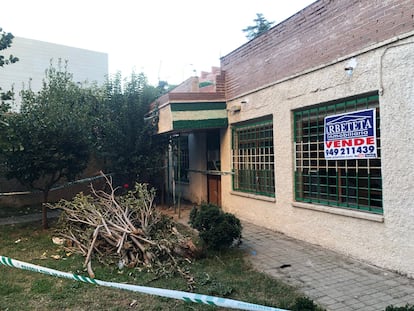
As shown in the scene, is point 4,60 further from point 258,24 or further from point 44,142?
point 258,24

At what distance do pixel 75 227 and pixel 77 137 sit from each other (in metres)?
3.26

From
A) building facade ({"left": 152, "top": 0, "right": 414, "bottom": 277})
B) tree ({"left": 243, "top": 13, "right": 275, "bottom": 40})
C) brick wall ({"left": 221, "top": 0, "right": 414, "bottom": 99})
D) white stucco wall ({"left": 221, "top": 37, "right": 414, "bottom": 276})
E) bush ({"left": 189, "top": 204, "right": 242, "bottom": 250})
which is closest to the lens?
white stucco wall ({"left": 221, "top": 37, "right": 414, "bottom": 276})

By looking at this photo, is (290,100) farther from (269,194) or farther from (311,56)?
(269,194)

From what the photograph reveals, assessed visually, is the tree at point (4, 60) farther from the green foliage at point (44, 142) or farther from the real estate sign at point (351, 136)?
the real estate sign at point (351, 136)

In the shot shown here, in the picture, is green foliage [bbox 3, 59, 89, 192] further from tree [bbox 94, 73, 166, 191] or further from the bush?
the bush

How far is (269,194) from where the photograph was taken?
30.9 feet

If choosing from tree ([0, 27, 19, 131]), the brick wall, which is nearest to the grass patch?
tree ([0, 27, 19, 131])

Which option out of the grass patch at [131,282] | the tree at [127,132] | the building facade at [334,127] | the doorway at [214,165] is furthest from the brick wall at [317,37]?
the grass patch at [131,282]

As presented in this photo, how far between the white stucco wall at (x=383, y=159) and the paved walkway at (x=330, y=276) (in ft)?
0.95

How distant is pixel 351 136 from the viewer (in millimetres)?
6539

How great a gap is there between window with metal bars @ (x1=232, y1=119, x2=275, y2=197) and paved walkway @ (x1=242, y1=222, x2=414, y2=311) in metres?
2.09

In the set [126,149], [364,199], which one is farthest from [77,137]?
[364,199]

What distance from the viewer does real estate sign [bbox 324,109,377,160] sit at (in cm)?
618

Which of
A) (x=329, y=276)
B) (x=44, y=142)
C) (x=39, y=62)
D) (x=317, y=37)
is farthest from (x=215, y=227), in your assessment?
(x=39, y=62)
